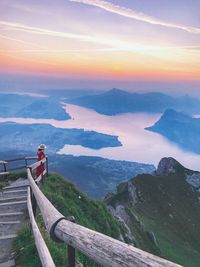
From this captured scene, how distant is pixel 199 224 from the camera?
379ft

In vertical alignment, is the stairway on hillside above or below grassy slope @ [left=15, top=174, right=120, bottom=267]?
above

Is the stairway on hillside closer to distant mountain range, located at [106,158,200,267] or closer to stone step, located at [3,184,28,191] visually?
stone step, located at [3,184,28,191]

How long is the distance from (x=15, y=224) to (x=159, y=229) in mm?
92272

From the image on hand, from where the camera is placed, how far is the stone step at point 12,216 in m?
14.5

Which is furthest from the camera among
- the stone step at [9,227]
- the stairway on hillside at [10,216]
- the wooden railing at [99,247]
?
the stone step at [9,227]

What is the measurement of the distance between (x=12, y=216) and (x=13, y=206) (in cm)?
185

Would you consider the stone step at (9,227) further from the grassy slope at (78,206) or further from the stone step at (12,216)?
the grassy slope at (78,206)

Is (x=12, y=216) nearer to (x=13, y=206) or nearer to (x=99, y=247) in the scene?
(x=13, y=206)

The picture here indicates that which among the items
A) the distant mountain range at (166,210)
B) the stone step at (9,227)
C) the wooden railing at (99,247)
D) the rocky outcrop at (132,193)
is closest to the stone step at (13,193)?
the stone step at (9,227)

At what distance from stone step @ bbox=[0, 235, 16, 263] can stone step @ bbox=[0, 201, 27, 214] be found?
3.95 m

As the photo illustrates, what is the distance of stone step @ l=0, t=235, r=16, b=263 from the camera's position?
1042 cm

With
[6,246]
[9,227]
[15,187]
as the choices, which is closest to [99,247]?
[6,246]

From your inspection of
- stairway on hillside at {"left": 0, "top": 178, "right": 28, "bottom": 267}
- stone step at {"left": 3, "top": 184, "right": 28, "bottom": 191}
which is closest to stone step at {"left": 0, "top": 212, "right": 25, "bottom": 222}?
stairway on hillside at {"left": 0, "top": 178, "right": 28, "bottom": 267}

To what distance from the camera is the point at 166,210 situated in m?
116
